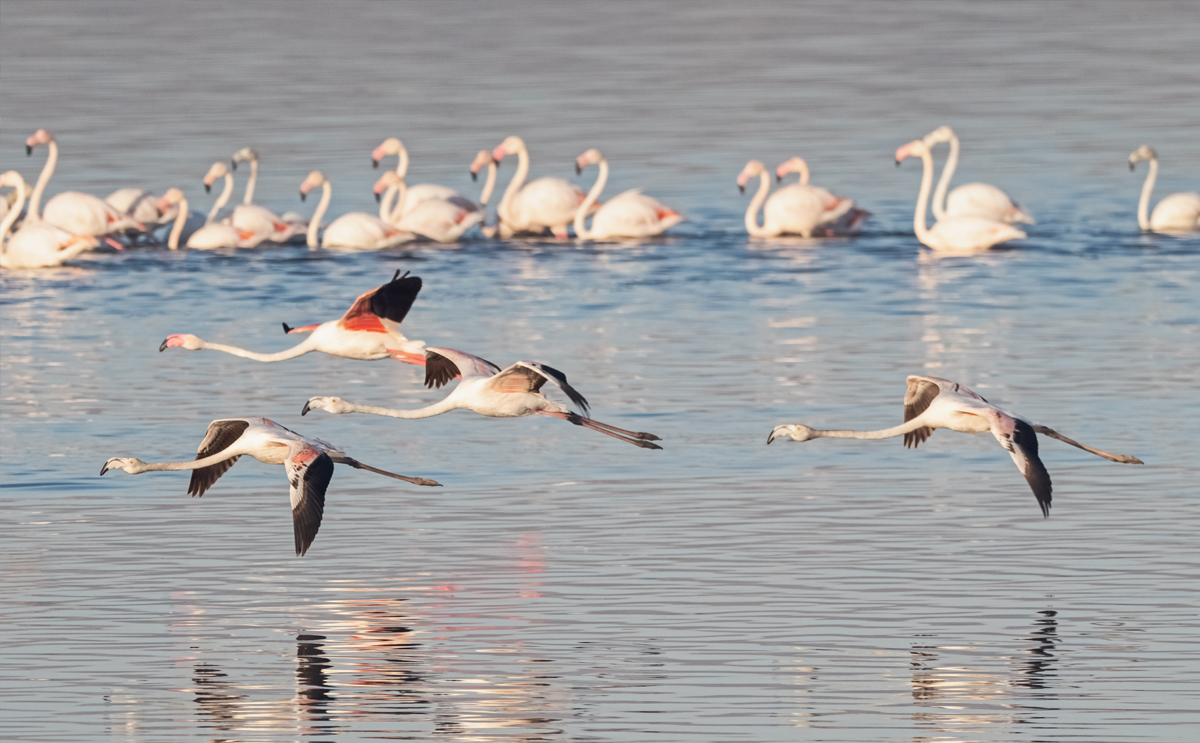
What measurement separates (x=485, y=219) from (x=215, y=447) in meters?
14.4

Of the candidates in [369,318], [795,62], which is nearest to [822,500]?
[369,318]

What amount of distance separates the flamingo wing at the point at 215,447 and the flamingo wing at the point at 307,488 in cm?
85

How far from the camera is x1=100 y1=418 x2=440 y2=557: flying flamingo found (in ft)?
40.6

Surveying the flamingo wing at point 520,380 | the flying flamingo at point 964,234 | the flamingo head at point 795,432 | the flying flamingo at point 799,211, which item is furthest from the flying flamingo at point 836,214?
the flamingo head at point 795,432

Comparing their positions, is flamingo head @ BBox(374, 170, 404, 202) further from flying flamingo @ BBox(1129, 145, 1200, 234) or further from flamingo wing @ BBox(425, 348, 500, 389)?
flamingo wing @ BBox(425, 348, 500, 389)

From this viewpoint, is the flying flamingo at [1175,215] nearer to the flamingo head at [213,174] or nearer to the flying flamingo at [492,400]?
the flamingo head at [213,174]

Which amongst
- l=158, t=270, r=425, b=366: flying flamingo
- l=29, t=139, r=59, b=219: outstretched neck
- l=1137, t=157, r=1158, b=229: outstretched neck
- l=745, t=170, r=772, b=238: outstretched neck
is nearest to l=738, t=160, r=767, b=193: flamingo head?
l=745, t=170, r=772, b=238: outstretched neck

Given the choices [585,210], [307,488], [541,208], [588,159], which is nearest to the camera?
[307,488]

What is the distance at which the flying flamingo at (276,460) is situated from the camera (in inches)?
487

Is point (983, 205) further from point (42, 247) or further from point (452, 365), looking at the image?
point (452, 365)

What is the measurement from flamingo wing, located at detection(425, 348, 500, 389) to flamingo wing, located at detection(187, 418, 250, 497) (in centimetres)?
158

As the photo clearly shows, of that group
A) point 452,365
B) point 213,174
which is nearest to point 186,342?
point 452,365

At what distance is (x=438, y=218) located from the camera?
27.6 meters

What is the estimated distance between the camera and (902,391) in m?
18.4
